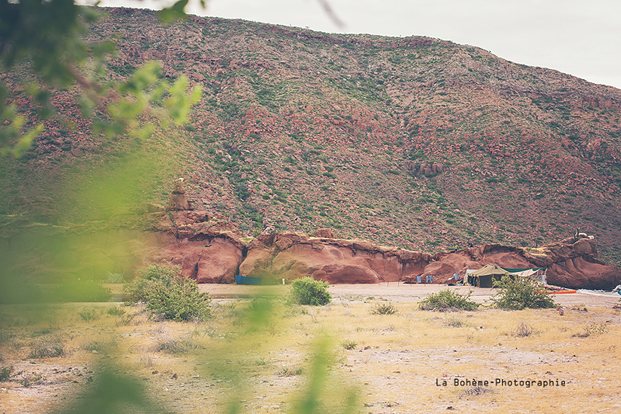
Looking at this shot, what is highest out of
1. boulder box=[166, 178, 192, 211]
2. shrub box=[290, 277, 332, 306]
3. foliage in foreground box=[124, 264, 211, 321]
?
boulder box=[166, 178, 192, 211]

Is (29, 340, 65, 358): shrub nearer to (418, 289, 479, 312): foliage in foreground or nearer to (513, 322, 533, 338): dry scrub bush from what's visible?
(513, 322, 533, 338): dry scrub bush

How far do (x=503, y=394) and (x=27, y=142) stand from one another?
7.75 m

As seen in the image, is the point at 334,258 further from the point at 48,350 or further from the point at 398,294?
the point at 48,350

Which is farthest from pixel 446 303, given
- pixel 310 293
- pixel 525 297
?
pixel 310 293

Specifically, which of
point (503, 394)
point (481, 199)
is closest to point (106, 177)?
point (503, 394)

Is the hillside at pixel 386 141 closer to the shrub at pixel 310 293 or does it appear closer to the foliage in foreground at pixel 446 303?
the shrub at pixel 310 293

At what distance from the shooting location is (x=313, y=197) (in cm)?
4719

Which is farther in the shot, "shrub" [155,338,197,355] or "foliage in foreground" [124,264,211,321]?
"foliage in foreground" [124,264,211,321]

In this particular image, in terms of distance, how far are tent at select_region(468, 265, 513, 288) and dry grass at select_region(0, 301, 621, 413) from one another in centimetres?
1813

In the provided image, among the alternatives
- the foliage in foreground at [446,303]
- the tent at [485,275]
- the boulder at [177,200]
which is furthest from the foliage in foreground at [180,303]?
the tent at [485,275]

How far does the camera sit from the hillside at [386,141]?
4572cm

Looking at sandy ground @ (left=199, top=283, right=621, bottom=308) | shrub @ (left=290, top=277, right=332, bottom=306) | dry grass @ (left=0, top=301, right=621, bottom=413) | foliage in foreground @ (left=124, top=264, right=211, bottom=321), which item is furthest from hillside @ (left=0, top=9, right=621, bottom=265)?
dry grass @ (left=0, top=301, right=621, bottom=413)

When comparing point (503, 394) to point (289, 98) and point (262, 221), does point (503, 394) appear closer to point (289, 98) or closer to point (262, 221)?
point (262, 221)

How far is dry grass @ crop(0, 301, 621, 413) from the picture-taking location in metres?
4.51
